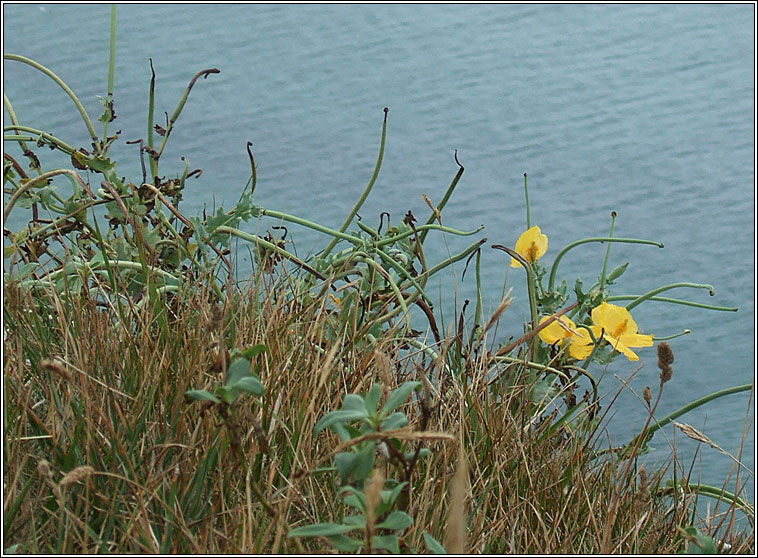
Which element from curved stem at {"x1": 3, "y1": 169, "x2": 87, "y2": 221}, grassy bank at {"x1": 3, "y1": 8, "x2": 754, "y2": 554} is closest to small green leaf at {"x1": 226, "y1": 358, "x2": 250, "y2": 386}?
grassy bank at {"x1": 3, "y1": 8, "x2": 754, "y2": 554}

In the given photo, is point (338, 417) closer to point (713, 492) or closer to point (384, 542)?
point (384, 542)

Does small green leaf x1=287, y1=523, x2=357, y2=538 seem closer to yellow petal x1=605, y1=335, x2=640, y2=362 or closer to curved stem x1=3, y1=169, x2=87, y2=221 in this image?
curved stem x1=3, y1=169, x2=87, y2=221

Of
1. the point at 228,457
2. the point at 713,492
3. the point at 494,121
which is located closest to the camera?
the point at 228,457

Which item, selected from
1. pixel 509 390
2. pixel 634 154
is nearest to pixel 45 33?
pixel 634 154

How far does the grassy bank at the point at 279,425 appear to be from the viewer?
0.69 meters

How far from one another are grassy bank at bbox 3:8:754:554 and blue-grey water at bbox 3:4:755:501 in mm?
870

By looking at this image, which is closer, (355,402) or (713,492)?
(355,402)

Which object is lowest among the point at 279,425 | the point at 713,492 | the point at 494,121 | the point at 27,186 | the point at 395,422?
the point at 713,492

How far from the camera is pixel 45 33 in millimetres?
3174

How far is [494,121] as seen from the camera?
289 centimetres

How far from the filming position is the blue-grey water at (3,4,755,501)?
232 centimetres

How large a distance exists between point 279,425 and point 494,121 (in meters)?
2.15

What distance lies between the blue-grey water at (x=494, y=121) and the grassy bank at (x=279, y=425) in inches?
34.2

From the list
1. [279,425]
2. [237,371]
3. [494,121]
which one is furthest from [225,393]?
[494,121]
